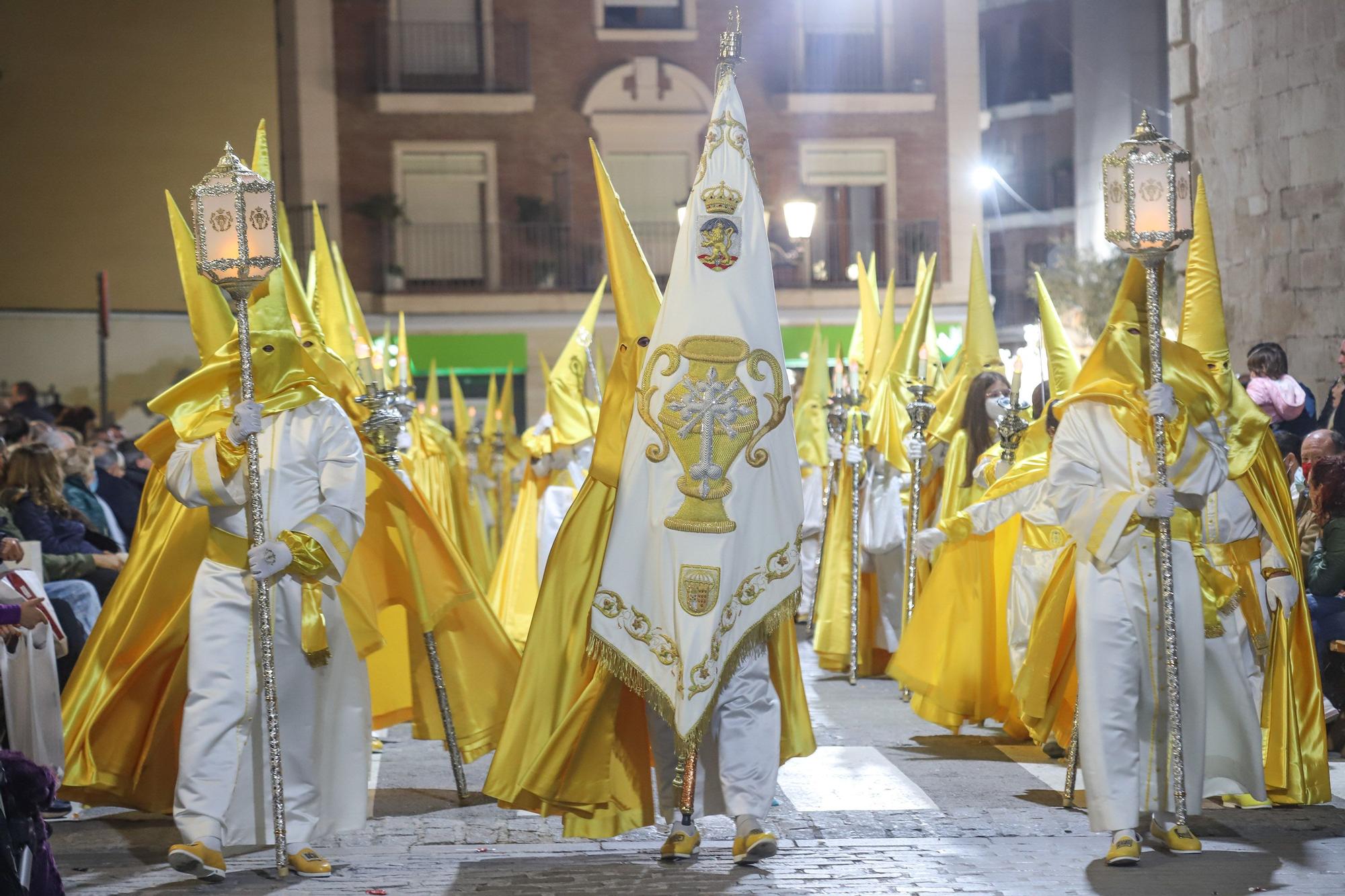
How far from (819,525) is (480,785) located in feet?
20.2

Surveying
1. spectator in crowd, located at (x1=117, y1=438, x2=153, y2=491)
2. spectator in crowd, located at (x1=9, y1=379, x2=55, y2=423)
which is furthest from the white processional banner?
spectator in crowd, located at (x1=9, y1=379, x2=55, y2=423)

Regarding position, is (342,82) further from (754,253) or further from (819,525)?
(754,253)

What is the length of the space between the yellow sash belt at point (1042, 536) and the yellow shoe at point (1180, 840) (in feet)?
6.85

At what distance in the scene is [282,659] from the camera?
600 cm

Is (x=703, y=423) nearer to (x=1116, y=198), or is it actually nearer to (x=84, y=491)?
(x=1116, y=198)

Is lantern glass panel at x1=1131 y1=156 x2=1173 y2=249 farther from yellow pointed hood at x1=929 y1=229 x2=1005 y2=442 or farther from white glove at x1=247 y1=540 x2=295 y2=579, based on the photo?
yellow pointed hood at x1=929 y1=229 x2=1005 y2=442

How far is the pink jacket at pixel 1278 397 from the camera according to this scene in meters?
9.90

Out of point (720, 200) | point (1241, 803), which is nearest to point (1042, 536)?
point (1241, 803)

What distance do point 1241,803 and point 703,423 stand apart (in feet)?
8.65

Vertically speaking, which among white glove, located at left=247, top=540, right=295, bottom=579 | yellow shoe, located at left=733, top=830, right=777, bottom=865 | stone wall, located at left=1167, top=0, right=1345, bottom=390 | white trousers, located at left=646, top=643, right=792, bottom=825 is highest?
stone wall, located at left=1167, top=0, right=1345, bottom=390

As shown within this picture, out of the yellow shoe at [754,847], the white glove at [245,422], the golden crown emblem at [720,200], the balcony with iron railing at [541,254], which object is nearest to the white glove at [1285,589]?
the yellow shoe at [754,847]

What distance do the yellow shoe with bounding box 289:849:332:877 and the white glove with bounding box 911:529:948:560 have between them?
3887 millimetres

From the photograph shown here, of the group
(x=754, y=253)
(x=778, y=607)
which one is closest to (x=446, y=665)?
(x=778, y=607)

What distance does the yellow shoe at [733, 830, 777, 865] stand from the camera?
5742mm
